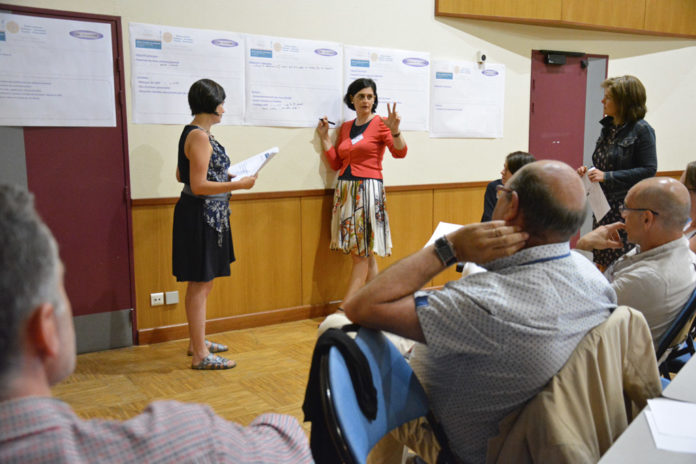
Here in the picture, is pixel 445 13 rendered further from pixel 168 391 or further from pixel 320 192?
pixel 168 391

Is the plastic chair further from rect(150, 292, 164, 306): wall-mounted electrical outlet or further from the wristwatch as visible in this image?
rect(150, 292, 164, 306): wall-mounted electrical outlet

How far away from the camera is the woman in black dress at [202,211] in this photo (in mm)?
3043

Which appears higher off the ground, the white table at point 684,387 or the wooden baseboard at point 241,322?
the white table at point 684,387

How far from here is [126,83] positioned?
3.44m

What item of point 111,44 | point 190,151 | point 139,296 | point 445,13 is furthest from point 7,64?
point 445,13

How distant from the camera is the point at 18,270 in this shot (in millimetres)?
662

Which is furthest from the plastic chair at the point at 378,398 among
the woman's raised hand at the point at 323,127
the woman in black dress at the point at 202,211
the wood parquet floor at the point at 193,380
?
the woman's raised hand at the point at 323,127

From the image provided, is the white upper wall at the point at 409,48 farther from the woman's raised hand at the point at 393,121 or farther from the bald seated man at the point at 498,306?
the bald seated man at the point at 498,306

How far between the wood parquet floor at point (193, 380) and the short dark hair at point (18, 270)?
2084mm

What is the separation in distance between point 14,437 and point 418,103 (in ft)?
13.8

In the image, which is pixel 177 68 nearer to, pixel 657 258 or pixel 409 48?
pixel 409 48

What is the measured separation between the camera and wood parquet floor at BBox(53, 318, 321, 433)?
2811mm

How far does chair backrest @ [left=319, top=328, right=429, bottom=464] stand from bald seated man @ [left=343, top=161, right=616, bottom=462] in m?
0.06

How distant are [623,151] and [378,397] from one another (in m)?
2.77
